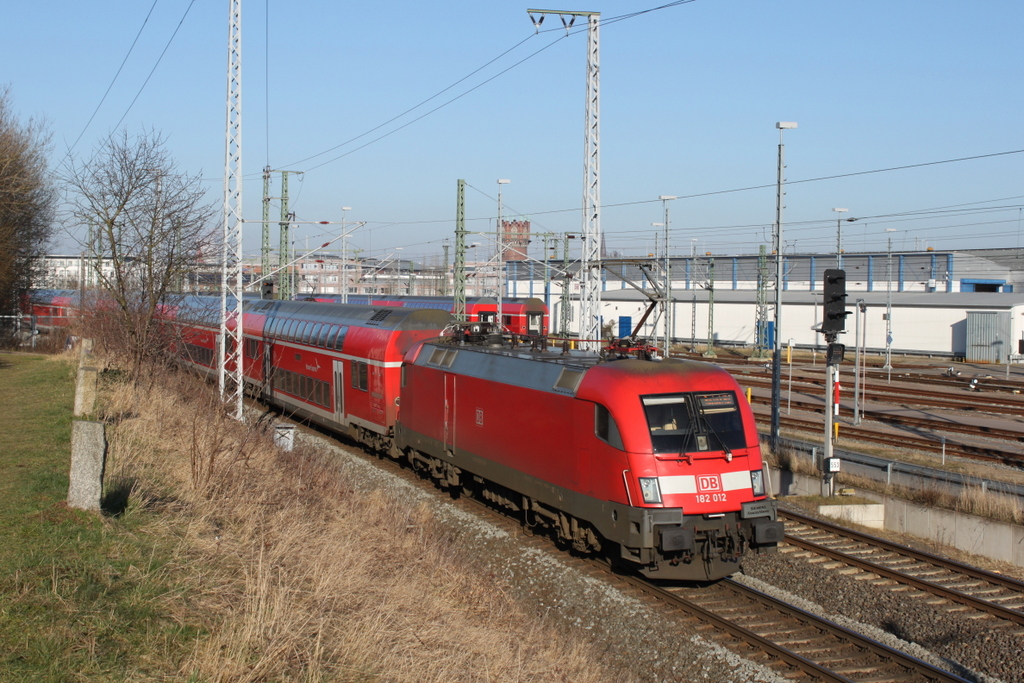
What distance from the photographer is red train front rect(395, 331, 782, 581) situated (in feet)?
32.3

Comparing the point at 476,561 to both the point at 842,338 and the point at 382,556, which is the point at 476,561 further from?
the point at 842,338

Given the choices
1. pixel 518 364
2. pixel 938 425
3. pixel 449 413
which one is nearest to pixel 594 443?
pixel 518 364

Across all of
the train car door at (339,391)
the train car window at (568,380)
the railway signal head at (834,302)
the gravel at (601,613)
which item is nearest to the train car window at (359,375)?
the train car door at (339,391)

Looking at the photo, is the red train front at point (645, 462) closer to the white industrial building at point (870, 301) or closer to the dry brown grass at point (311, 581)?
the dry brown grass at point (311, 581)

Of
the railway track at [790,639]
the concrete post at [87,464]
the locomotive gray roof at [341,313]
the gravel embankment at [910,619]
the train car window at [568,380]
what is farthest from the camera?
the locomotive gray roof at [341,313]

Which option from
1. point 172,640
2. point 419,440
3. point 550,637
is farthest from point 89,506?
point 419,440

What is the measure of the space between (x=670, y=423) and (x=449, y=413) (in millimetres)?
5753

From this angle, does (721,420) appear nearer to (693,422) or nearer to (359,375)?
(693,422)

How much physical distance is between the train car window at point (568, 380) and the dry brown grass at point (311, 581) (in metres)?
2.71

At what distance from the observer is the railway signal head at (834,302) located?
1598 cm

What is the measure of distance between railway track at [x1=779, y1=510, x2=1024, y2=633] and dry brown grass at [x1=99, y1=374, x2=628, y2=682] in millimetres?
4943

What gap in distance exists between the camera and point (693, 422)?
1019 cm

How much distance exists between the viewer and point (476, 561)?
462 inches

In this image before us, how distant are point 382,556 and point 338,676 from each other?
4.02 m
